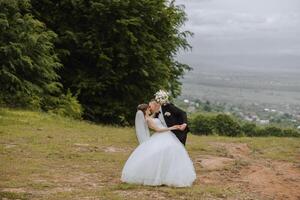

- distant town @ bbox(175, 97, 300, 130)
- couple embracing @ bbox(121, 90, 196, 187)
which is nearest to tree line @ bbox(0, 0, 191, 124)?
distant town @ bbox(175, 97, 300, 130)

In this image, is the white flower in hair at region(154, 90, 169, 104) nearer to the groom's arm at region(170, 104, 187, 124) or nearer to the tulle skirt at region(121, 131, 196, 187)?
the groom's arm at region(170, 104, 187, 124)

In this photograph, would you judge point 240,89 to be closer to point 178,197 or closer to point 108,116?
point 108,116

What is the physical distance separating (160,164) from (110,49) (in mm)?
17073

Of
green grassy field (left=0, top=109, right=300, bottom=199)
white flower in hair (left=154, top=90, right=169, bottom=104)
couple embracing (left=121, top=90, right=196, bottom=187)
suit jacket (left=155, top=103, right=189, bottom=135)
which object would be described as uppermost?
white flower in hair (left=154, top=90, right=169, bottom=104)

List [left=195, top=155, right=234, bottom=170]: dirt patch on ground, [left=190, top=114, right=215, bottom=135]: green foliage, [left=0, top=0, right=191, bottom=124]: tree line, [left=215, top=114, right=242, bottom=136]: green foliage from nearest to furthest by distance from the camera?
1. [left=195, top=155, right=234, bottom=170]: dirt patch on ground
2. [left=0, top=0, right=191, bottom=124]: tree line
3. [left=215, top=114, right=242, bottom=136]: green foliage
4. [left=190, top=114, right=215, bottom=135]: green foliage

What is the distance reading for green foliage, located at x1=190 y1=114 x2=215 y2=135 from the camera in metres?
32.8

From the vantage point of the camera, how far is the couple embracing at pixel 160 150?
11.8 metres

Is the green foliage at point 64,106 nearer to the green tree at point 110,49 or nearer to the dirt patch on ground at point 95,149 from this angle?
the green tree at point 110,49

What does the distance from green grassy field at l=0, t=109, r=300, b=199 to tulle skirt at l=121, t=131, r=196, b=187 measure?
0.22m

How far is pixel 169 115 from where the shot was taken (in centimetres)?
1221

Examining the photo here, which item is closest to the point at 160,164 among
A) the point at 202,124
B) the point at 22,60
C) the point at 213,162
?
the point at 213,162

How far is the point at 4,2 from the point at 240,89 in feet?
496

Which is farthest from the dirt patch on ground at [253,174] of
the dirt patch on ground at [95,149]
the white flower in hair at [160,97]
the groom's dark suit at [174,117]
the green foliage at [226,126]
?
the green foliage at [226,126]

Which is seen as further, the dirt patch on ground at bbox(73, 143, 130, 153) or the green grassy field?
the dirt patch on ground at bbox(73, 143, 130, 153)
